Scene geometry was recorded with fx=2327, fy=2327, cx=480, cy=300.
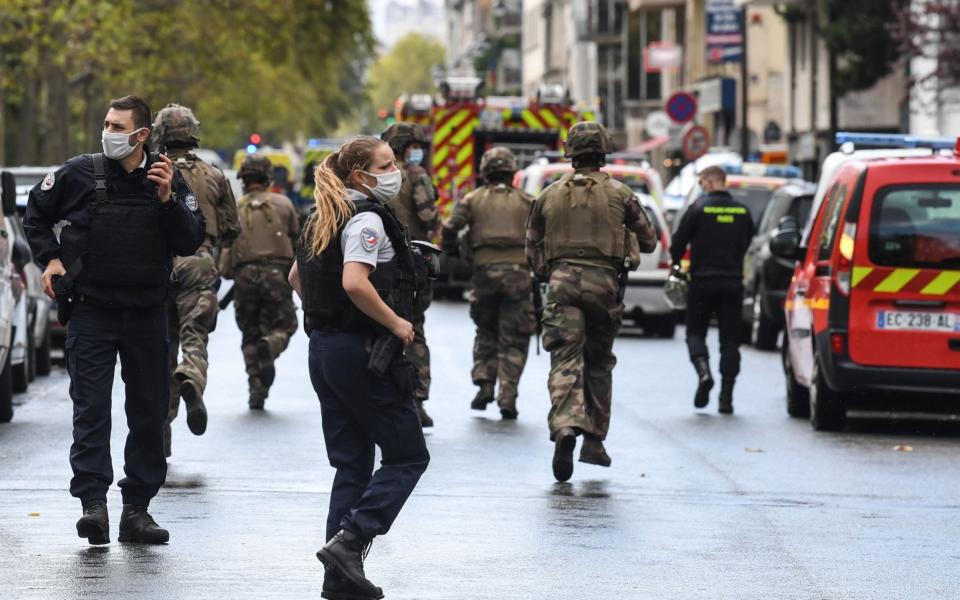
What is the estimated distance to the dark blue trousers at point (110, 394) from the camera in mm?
8977

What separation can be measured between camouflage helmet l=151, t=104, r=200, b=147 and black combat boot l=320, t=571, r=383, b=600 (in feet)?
16.6

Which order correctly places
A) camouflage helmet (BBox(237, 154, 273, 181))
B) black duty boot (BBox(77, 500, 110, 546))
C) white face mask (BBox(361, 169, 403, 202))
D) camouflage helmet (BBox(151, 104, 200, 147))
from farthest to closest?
1. camouflage helmet (BBox(237, 154, 273, 181))
2. camouflage helmet (BBox(151, 104, 200, 147))
3. black duty boot (BBox(77, 500, 110, 546))
4. white face mask (BBox(361, 169, 403, 202))

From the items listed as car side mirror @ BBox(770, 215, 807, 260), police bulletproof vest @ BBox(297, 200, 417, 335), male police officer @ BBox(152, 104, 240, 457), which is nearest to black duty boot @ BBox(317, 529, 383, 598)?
police bulletproof vest @ BBox(297, 200, 417, 335)

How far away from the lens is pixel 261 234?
1545 cm

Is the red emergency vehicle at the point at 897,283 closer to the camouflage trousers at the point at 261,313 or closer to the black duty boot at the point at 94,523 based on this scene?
the camouflage trousers at the point at 261,313

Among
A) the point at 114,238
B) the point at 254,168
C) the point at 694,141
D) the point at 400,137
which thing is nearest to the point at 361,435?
the point at 114,238

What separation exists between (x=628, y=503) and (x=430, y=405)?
17.5ft

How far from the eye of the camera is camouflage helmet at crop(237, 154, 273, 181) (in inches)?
607

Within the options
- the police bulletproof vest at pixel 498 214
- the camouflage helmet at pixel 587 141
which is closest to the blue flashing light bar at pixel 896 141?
the police bulletproof vest at pixel 498 214

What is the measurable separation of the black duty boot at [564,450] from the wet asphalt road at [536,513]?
0.44 feet

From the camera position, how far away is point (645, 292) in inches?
945

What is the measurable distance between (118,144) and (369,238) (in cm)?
172

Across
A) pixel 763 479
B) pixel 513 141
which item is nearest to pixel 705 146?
pixel 513 141

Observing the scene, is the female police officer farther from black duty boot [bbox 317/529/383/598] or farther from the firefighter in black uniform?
the firefighter in black uniform
